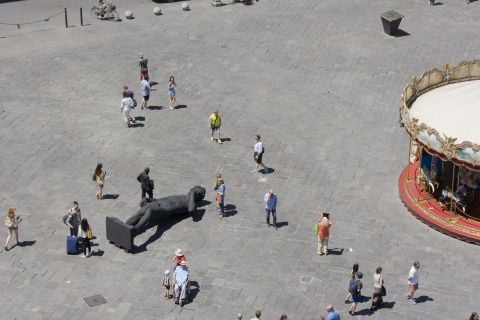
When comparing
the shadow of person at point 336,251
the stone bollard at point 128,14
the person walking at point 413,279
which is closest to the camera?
the person walking at point 413,279

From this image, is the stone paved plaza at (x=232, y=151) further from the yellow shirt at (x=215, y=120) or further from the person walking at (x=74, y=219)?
the yellow shirt at (x=215, y=120)

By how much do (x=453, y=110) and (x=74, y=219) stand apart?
13.8 m

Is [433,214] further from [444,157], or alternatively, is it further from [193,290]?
[193,290]

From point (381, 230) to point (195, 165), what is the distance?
26.1 feet

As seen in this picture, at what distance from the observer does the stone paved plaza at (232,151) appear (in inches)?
1340

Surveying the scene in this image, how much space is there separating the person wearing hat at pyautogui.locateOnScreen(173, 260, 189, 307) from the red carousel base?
9.62 meters

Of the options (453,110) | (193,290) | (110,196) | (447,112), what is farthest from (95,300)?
(453,110)

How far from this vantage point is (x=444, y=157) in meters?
37.2

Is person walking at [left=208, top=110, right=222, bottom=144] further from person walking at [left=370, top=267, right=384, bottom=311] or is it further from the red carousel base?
person walking at [left=370, top=267, right=384, bottom=311]

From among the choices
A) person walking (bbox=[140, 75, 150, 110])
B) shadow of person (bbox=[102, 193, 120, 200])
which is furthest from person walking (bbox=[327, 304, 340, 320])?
person walking (bbox=[140, 75, 150, 110])

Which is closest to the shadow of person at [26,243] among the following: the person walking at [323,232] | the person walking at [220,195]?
the person walking at [220,195]

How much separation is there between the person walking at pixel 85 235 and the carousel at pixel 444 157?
37.6ft

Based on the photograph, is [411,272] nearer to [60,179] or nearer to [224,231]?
[224,231]

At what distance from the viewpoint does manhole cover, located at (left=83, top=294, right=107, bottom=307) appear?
33.2 meters
